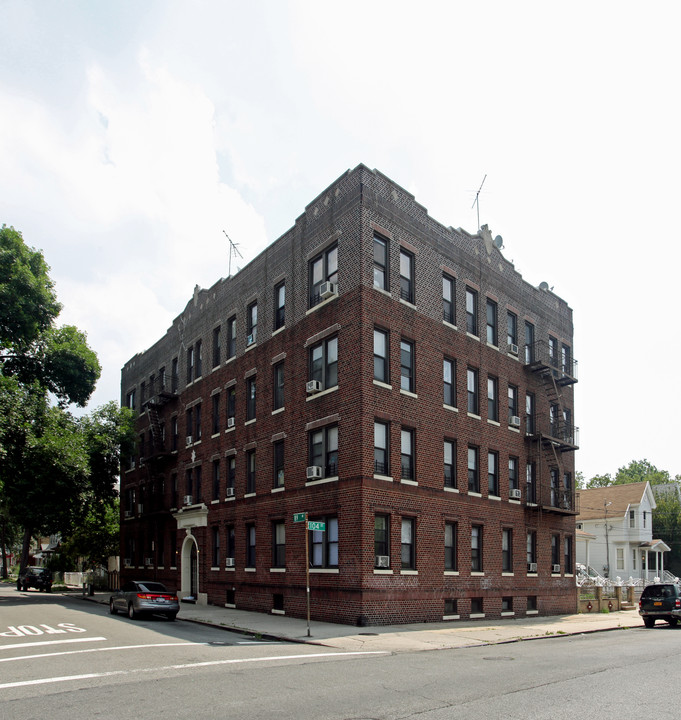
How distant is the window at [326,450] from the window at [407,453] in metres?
2.29

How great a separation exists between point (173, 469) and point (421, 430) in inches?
702

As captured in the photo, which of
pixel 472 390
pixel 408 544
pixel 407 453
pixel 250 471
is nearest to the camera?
pixel 408 544

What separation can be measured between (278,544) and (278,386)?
19.8 ft

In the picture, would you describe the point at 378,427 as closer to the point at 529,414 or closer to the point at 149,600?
the point at 149,600

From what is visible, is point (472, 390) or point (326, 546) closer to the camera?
point (326, 546)

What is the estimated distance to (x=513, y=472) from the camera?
101 feet

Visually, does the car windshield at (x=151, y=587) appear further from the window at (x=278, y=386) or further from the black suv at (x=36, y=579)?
the black suv at (x=36, y=579)

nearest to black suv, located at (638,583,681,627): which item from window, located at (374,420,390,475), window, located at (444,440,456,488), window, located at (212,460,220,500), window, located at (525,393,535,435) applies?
window, located at (525,393,535,435)

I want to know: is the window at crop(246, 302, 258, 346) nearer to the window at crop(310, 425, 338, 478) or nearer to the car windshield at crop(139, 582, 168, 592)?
the window at crop(310, 425, 338, 478)

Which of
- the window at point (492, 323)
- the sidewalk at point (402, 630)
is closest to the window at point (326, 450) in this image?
the sidewalk at point (402, 630)

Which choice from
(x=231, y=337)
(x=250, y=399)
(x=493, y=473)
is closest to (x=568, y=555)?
(x=493, y=473)

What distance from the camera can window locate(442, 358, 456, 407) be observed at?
89.1 ft

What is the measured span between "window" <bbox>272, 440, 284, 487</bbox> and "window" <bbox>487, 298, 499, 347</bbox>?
386 inches

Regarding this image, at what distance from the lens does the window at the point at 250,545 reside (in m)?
29.1
